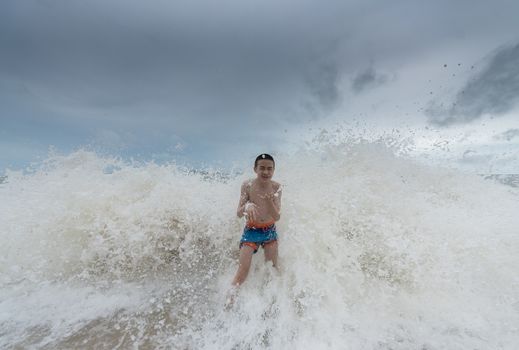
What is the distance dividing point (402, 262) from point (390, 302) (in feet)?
2.77

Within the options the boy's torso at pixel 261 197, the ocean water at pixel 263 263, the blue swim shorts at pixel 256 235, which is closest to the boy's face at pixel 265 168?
the boy's torso at pixel 261 197

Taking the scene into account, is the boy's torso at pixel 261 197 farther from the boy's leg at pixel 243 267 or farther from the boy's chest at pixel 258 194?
the boy's leg at pixel 243 267

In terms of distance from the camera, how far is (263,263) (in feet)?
14.3

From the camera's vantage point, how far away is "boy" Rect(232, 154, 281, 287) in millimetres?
3891

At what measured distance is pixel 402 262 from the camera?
14.8 feet

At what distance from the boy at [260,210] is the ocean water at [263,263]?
38 cm

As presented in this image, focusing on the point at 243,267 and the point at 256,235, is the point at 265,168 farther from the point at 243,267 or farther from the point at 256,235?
the point at 243,267

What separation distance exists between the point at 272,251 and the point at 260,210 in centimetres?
62

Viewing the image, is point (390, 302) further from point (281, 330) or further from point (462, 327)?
point (281, 330)

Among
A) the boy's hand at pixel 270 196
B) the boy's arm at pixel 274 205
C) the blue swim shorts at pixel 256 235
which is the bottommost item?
the blue swim shorts at pixel 256 235

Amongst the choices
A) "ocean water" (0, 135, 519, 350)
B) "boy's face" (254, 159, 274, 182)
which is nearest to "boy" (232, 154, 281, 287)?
"boy's face" (254, 159, 274, 182)

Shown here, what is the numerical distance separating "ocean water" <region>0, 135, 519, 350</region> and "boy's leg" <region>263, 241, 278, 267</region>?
0.46 ft

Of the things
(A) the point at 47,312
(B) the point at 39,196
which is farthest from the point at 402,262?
(B) the point at 39,196

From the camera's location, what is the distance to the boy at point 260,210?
389 centimetres
